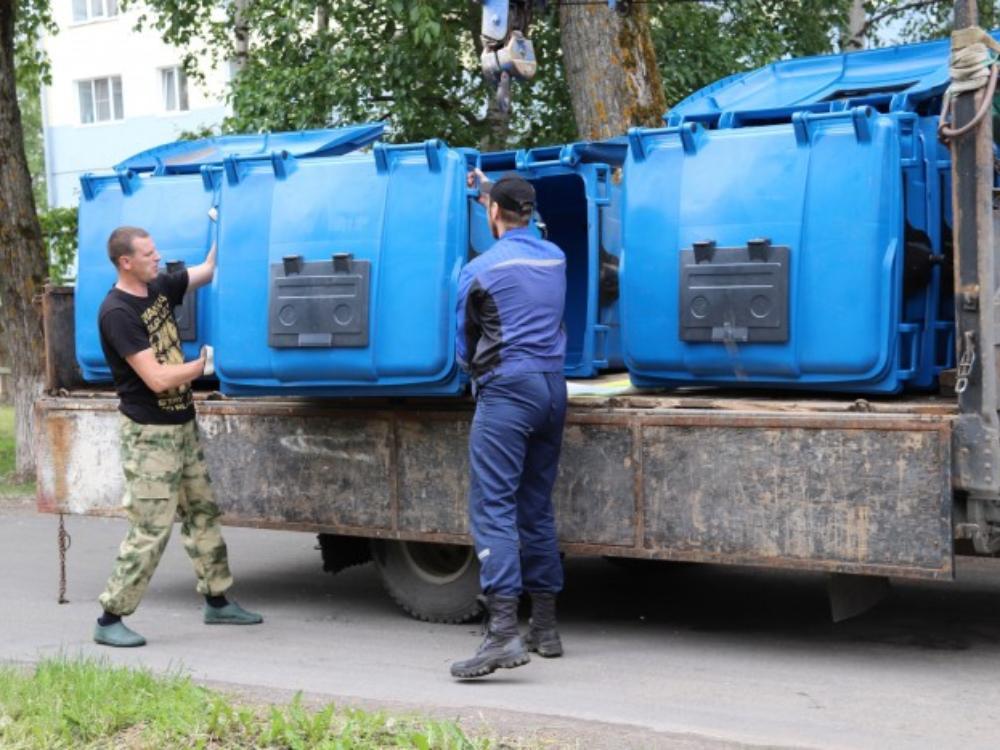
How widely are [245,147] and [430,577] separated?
103 inches

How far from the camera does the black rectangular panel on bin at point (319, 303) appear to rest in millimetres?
6473

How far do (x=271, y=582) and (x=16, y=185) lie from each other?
644 cm

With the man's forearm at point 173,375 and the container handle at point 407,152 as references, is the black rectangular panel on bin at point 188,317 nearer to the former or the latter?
the man's forearm at point 173,375

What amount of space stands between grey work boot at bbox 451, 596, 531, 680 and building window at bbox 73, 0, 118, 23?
34360 millimetres

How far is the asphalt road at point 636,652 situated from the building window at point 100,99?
30.4 meters

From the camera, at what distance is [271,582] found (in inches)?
338

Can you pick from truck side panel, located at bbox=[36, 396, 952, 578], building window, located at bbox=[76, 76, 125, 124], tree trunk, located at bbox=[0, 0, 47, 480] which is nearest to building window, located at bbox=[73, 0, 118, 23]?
building window, located at bbox=[76, 76, 125, 124]

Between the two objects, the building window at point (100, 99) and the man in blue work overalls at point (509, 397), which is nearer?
the man in blue work overalls at point (509, 397)

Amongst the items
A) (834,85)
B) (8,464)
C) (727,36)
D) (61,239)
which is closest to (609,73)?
(727,36)

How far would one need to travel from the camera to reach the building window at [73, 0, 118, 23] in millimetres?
38000

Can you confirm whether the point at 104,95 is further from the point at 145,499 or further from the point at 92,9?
the point at 145,499

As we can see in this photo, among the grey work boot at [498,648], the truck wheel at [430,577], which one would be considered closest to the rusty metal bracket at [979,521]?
the grey work boot at [498,648]

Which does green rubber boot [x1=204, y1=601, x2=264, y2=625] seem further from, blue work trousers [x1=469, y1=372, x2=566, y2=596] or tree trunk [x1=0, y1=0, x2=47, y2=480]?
tree trunk [x1=0, y1=0, x2=47, y2=480]

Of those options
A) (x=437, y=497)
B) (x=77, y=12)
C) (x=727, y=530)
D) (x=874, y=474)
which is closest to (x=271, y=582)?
(x=437, y=497)
